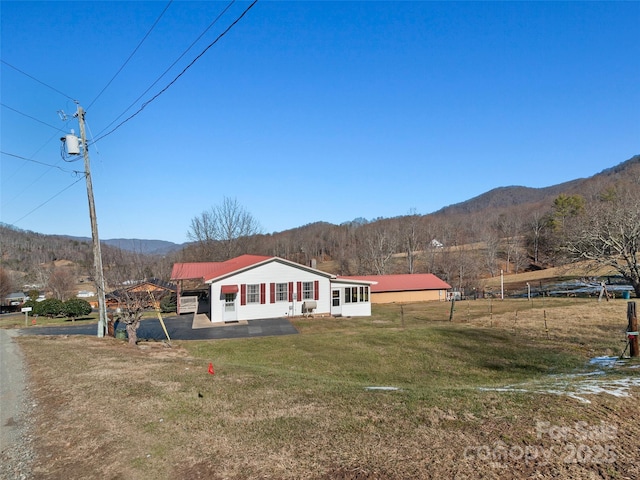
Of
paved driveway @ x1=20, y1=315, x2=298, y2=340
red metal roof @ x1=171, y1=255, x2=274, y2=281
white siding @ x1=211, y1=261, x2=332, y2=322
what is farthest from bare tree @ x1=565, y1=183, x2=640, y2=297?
red metal roof @ x1=171, y1=255, x2=274, y2=281

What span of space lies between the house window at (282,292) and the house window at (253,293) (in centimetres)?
141

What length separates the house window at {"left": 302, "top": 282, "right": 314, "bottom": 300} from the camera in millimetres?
27219

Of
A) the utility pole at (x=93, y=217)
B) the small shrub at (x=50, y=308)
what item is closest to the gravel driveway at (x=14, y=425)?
the utility pole at (x=93, y=217)

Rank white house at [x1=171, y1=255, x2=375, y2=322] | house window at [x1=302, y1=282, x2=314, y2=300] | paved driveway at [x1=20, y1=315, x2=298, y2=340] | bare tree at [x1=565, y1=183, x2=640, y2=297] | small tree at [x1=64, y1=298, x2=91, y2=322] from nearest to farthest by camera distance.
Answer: paved driveway at [x1=20, y1=315, x2=298, y2=340] < white house at [x1=171, y1=255, x2=375, y2=322] < house window at [x1=302, y1=282, x2=314, y2=300] < small tree at [x1=64, y1=298, x2=91, y2=322] < bare tree at [x1=565, y1=183, x2=640, y2=297]

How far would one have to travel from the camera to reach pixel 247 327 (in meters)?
22.8

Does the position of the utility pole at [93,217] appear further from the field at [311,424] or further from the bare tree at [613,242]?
the bare tree at [613,242]

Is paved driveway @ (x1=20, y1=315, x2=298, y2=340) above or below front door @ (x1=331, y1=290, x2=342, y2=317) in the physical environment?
below

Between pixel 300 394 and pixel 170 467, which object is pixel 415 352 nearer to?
pixel 300 394

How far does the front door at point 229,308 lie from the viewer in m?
24.8

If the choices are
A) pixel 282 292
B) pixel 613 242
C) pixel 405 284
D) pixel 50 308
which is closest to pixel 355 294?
pixel 282 292

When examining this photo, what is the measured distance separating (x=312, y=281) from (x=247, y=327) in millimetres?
6401

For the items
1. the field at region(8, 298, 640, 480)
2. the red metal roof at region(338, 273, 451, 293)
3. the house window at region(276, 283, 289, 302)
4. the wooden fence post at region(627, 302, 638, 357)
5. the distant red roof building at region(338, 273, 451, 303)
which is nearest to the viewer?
the field at region(8, 298, 640, 480)

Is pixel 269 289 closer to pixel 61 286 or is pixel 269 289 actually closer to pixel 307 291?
pixel 307 291

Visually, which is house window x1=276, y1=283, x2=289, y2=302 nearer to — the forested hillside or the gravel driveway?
the forested hillside
